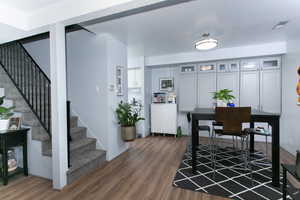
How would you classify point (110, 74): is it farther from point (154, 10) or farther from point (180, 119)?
point (180, 119)

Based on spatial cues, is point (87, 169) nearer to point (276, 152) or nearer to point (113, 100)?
point (113, 100)

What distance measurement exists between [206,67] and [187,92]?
91cm

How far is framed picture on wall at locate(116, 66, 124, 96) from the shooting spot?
321cm


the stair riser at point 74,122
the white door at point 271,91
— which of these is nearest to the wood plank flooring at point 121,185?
the stair riser at point 74,122

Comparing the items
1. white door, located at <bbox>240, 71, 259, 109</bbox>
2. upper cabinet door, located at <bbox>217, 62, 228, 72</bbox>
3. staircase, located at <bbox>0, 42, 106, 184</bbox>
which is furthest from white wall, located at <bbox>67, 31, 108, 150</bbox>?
white door, located at <bbox>240, 71, 259, 109</bbox>

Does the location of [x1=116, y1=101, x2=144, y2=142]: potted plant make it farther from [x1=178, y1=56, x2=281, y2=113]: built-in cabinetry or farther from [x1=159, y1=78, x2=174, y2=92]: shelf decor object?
[x1=159, y1=78, x2=174, y2=92]: shelf decor object

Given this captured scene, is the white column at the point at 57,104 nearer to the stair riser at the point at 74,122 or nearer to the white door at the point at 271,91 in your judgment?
the stair riser at the point at 74,122

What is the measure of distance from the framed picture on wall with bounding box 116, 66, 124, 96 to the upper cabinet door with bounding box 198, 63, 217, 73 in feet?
7.79

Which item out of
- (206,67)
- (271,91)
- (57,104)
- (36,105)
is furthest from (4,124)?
(271,91)

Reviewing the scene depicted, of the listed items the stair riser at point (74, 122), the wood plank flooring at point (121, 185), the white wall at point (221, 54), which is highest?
the white wall at point (221, 54)

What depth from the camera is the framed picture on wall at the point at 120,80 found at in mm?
3205

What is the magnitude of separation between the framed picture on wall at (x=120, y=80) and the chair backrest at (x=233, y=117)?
81.0 inches

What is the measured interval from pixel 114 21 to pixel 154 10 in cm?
75

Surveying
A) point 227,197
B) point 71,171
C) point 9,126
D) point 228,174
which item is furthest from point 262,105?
point 9,126
